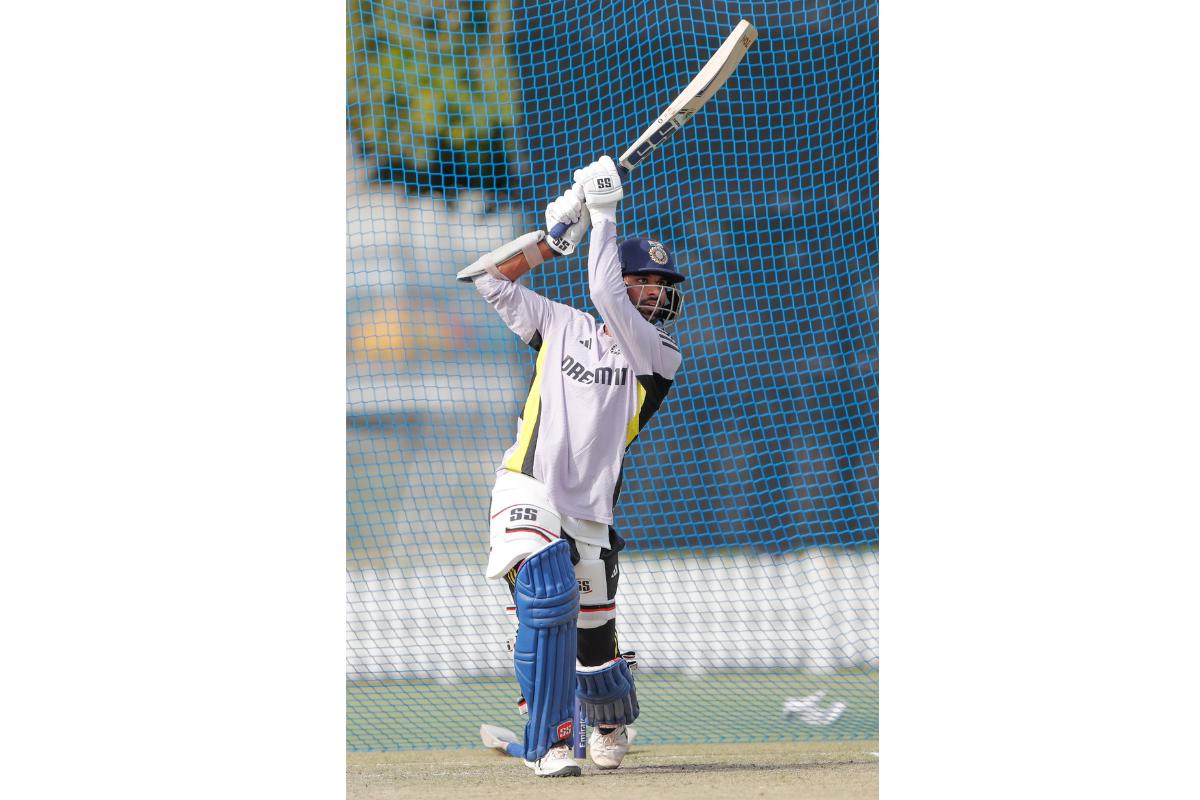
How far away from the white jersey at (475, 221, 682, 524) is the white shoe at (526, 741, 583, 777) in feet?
2.25

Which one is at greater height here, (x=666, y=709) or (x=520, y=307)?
(x=520, y=307)

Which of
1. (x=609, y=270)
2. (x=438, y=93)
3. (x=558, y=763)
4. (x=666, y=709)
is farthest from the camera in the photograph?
(x=438, y=93)

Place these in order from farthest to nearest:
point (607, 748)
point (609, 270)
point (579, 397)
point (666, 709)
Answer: point (666, 709) → point (607, 748) → point (579, 397) → point (609, 270)

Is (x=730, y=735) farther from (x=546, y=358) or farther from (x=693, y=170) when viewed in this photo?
(x=693, y=170)

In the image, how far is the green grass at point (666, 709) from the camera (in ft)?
16.4

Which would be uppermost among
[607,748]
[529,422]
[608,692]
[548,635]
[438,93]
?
[438,93]

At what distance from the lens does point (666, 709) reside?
563 centimetres

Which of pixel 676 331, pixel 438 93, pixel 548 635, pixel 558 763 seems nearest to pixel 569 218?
pixel 548 635

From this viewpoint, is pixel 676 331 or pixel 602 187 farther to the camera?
pixel 676 331

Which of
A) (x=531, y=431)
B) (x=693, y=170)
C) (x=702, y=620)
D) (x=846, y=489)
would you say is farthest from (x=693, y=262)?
(x=531, y=431)

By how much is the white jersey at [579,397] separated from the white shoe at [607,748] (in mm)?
752

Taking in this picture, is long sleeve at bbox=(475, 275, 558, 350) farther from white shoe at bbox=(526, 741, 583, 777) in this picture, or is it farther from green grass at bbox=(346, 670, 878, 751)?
green grass at bbox=(346, 670, 878, 751)

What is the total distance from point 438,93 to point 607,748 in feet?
13.8

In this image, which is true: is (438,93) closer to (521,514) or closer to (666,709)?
(666,709)
